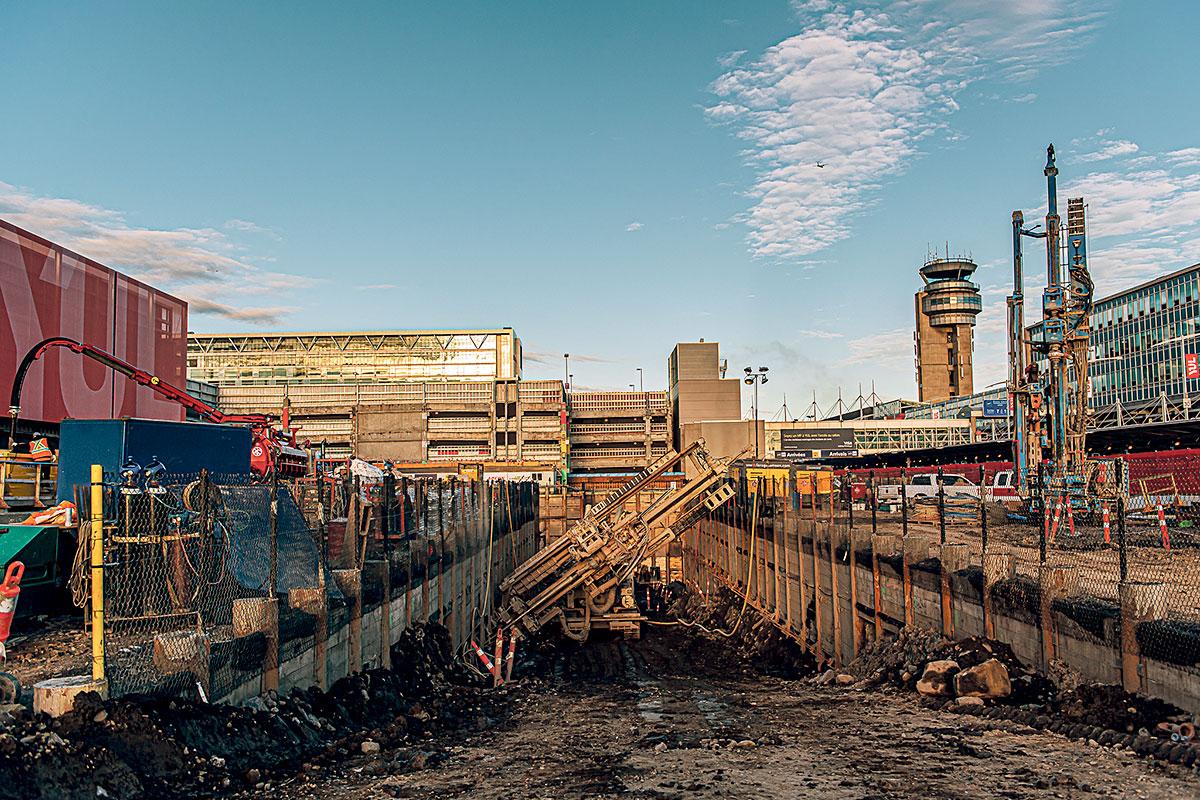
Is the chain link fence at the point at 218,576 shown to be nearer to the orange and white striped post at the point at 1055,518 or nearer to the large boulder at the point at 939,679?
the large boulder at the point at 939,679

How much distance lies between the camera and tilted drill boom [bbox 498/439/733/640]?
86.5 feet

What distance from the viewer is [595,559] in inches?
1052

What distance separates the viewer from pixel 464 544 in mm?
22594

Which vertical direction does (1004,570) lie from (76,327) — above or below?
below

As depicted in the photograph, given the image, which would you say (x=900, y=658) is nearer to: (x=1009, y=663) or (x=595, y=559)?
(x=1009, y=663)

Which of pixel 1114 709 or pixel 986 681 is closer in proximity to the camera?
pixel 1114 709

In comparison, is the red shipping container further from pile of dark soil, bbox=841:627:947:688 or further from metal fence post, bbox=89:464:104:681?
metal fence post, bbox=89:464:104:681

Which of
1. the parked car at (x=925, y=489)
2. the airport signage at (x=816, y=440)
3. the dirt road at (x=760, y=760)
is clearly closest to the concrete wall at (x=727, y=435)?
the airport signage at (x=816, y=440)

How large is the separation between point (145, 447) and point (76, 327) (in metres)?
27.6

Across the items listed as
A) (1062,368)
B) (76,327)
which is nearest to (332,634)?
(1062,368)

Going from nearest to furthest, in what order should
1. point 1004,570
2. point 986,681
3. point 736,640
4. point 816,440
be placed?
point 986,681
point 1004,570
point 736,640
point 816,440

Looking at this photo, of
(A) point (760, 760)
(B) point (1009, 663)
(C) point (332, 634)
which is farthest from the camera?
(B) point (1009, 663)

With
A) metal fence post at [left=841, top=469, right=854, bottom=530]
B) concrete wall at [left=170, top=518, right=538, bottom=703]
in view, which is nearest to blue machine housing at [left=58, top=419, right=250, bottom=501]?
concrete wall at [left=170, top=518, right=538, bottom=703]

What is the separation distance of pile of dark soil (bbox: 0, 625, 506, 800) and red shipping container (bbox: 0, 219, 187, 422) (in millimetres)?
29576
